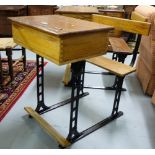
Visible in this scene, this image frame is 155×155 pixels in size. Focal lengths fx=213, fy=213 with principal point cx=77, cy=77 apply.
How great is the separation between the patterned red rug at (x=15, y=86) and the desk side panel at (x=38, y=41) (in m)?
0.86

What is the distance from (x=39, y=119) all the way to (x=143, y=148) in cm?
91

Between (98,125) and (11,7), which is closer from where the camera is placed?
(98,125)

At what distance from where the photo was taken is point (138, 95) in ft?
8.35

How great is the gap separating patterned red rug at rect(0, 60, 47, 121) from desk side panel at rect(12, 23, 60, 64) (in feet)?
2.81

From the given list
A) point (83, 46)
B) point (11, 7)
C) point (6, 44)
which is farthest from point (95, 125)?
point (11, 7)

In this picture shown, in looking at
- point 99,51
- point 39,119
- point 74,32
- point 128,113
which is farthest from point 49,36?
point 128,113

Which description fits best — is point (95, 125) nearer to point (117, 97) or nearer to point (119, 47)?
point (117, 97)

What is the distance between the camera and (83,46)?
4.36ft

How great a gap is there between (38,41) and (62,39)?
25cm

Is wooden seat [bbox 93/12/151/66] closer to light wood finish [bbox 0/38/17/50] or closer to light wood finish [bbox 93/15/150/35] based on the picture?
light wood finish [bbox 93/15/150/35]

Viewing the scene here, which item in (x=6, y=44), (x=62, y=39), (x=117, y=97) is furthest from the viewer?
(x=6, y=44)

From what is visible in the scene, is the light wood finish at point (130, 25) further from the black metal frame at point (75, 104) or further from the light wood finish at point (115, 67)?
the black metal frame at point (75, 104)

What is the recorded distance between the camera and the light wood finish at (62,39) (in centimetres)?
123
